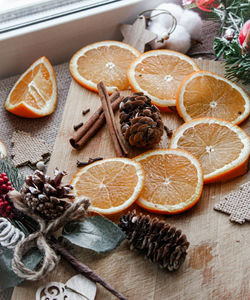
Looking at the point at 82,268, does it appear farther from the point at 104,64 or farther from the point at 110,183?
the point at 104,64

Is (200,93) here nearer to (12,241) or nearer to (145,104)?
(145,104)

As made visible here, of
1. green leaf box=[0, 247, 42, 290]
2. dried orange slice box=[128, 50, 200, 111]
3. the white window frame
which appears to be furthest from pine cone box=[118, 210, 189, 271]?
the white window frame

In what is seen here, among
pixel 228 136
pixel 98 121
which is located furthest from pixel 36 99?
pixel 228 136

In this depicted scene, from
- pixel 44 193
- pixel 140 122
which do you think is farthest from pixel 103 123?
pixel 44 193

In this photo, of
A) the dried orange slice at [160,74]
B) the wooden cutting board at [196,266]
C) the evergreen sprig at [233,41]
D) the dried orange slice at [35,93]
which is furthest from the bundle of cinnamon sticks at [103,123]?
the evergreen sprig at [233,41]

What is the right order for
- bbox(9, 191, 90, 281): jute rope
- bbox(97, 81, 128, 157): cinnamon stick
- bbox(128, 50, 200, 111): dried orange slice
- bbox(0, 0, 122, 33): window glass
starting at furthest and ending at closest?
bbox(0, 0, 122, 33): window glass
bbox(128, 50, 200, 111): dried orange slice
bbox(97, 81, 128, 157): cinnamon stick
bbox(9, 191, 90, 281): jute rope

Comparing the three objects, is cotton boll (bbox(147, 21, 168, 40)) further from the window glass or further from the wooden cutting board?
the wooden cutting board

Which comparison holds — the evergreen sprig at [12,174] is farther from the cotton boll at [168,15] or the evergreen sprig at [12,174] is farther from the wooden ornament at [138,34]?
the cotton boll at [168,15]
